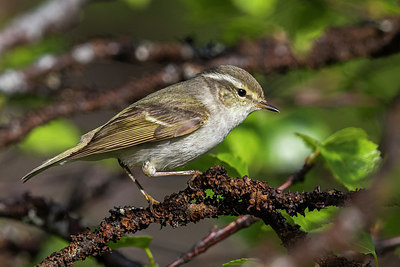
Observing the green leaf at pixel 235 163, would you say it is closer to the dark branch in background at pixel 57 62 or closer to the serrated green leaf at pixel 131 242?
the serrated green leaf at pixel 131 242

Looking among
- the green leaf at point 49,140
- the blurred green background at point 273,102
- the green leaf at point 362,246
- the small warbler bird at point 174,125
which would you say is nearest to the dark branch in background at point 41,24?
the blurred green background at point 273,102

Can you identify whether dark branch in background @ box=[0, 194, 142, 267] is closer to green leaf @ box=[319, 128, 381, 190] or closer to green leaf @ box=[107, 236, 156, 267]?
green leaf @ box=[107, 236, 156, 267]

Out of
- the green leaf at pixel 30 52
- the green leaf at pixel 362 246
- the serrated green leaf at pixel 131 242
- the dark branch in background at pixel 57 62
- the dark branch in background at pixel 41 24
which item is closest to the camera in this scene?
the green leaf at pixel 362 246

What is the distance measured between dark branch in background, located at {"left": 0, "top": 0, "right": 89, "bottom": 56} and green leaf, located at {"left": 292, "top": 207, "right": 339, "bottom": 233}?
3219 mm

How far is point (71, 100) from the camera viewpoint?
3.70 m

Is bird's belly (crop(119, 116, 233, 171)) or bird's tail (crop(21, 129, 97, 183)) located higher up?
bird's tail (crop(21, 129, 97, 183))

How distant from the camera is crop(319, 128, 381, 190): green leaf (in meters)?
2.26

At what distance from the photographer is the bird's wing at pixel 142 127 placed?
2879 mm

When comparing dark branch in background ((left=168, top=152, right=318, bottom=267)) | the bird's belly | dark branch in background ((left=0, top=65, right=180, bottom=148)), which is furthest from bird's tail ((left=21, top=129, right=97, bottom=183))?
dark branch in background ((left=168, top=152, right=318, bottom=267))

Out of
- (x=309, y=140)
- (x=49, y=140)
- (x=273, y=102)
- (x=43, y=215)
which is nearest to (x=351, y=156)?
(x=309, y=140)

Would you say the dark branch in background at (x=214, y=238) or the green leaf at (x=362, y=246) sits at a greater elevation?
the dark branch in background at (x=214, y=238)

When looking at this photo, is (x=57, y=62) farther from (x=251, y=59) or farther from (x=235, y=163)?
(x=235, y=163)

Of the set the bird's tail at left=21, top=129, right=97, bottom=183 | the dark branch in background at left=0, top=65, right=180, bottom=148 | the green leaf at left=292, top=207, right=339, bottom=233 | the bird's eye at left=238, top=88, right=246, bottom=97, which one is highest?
the dark branch in background at left=0, top=65, right=180, bottom=148

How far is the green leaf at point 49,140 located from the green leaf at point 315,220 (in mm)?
2680
